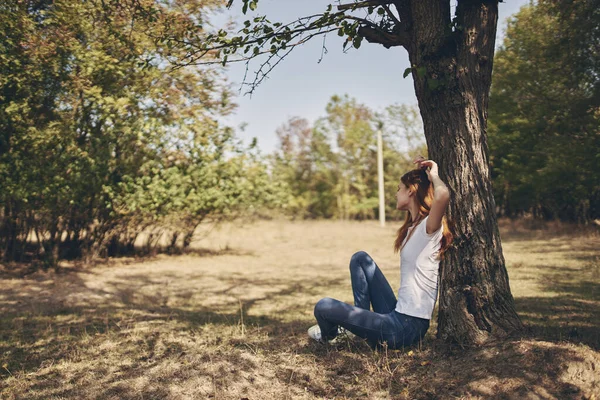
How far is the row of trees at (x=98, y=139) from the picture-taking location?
9812 millimetres

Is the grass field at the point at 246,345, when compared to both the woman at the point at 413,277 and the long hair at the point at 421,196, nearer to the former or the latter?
the woman at the point at 413,277

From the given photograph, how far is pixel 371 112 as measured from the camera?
125ft

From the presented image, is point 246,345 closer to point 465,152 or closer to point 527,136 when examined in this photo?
point 465,152

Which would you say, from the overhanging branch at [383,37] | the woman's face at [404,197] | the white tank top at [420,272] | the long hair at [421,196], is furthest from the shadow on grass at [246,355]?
the overhanging branch at [383,37]

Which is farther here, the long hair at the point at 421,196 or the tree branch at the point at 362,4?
the tree branch at the point at 362,4

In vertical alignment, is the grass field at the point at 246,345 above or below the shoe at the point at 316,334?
below

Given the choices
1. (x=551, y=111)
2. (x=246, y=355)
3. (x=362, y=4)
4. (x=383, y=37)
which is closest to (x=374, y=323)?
(x=246, y=355)

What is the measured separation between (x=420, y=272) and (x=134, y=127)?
32.2 feet

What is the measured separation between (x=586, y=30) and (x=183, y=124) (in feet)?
35.3

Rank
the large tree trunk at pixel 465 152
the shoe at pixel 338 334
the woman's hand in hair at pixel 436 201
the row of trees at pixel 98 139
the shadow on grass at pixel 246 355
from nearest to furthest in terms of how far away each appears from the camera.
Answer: the shadow on grass at pixel 246 355 → the woman's hand in hair at pixel 436 201 → the large tree trunk at pixel 465 152 → the shoe at pixel 338 334 → the row of trees at pixel 98 139

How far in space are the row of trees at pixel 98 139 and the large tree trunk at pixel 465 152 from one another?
5.29 meters

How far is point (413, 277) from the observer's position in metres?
3.96

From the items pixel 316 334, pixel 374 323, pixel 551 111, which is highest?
pixel 551 111

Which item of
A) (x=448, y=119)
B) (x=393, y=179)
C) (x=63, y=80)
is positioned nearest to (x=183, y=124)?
(x=63, y=80)
